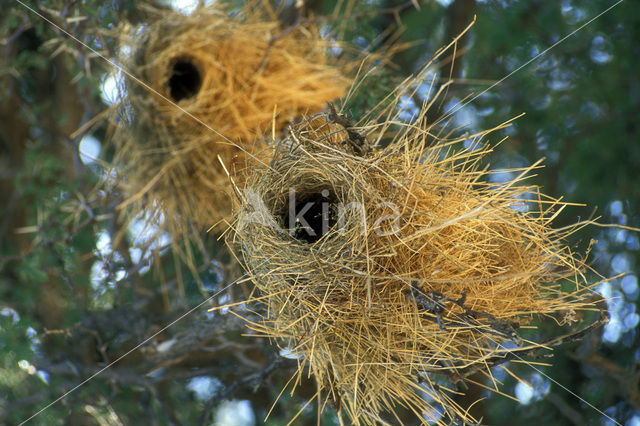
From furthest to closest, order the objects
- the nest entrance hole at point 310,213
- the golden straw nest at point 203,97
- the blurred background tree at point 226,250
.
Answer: the blurred background tree at point 226,250 < the golden straw nest at point 203,97 < the nest entrance hole at point 310,213

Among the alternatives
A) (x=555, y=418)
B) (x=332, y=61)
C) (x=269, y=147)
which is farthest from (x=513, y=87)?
(x=269, y=147)

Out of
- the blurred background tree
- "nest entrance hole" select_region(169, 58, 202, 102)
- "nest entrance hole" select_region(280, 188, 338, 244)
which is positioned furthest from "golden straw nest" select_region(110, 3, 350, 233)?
"nest entrance hole" select_region(280, 188, 338, 244)

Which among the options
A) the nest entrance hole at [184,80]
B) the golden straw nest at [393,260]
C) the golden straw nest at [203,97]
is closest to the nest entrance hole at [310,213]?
the golden straw nest at [393,260]

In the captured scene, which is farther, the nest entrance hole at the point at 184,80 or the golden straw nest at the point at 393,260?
the nest entrance hole at the point at 184,80

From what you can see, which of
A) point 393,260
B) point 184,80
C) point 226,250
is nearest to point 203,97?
point 184,80

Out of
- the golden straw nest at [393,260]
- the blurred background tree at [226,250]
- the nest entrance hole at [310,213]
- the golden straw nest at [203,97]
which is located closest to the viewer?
the golden straw nest at [393,260]

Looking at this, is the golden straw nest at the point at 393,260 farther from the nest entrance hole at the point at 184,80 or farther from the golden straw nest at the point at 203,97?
the nest entrance hole at the point at 184,80

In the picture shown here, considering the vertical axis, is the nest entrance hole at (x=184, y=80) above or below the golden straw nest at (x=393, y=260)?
above
